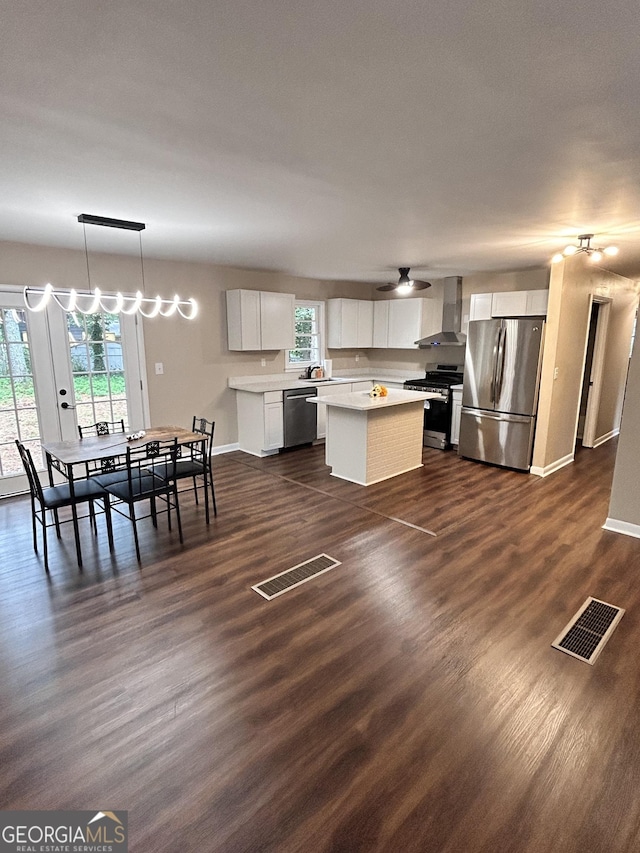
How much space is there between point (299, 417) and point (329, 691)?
4.43m

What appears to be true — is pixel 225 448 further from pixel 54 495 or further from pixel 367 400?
pixel 54 495

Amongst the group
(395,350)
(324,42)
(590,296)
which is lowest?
(395,350)

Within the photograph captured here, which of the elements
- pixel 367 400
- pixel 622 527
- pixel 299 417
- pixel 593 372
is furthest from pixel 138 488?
pixel 593 372

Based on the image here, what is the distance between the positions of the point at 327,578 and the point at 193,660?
1.05 m

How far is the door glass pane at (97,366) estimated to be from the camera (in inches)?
191

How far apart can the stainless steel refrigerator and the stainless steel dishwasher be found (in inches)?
83.5

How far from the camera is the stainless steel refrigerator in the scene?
5.11 metres

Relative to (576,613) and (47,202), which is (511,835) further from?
(47,202)

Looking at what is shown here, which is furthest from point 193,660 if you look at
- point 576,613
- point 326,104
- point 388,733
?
point 326,104

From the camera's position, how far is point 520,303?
18.8ft

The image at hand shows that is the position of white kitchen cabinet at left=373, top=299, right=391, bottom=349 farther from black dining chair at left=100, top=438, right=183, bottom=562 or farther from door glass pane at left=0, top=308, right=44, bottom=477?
door glass pane at left=0, top=308, right=44, bottom=477

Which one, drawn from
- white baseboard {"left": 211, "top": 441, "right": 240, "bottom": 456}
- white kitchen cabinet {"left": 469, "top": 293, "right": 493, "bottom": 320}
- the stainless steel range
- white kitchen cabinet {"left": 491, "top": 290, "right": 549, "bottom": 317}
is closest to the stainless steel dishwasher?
white baseboard {"left": 211, "top": 441, "right": 240, "bottom": 456}

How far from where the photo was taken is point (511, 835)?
151cm

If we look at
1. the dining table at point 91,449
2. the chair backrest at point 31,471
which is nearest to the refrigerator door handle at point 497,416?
the dining table at point 91,449
